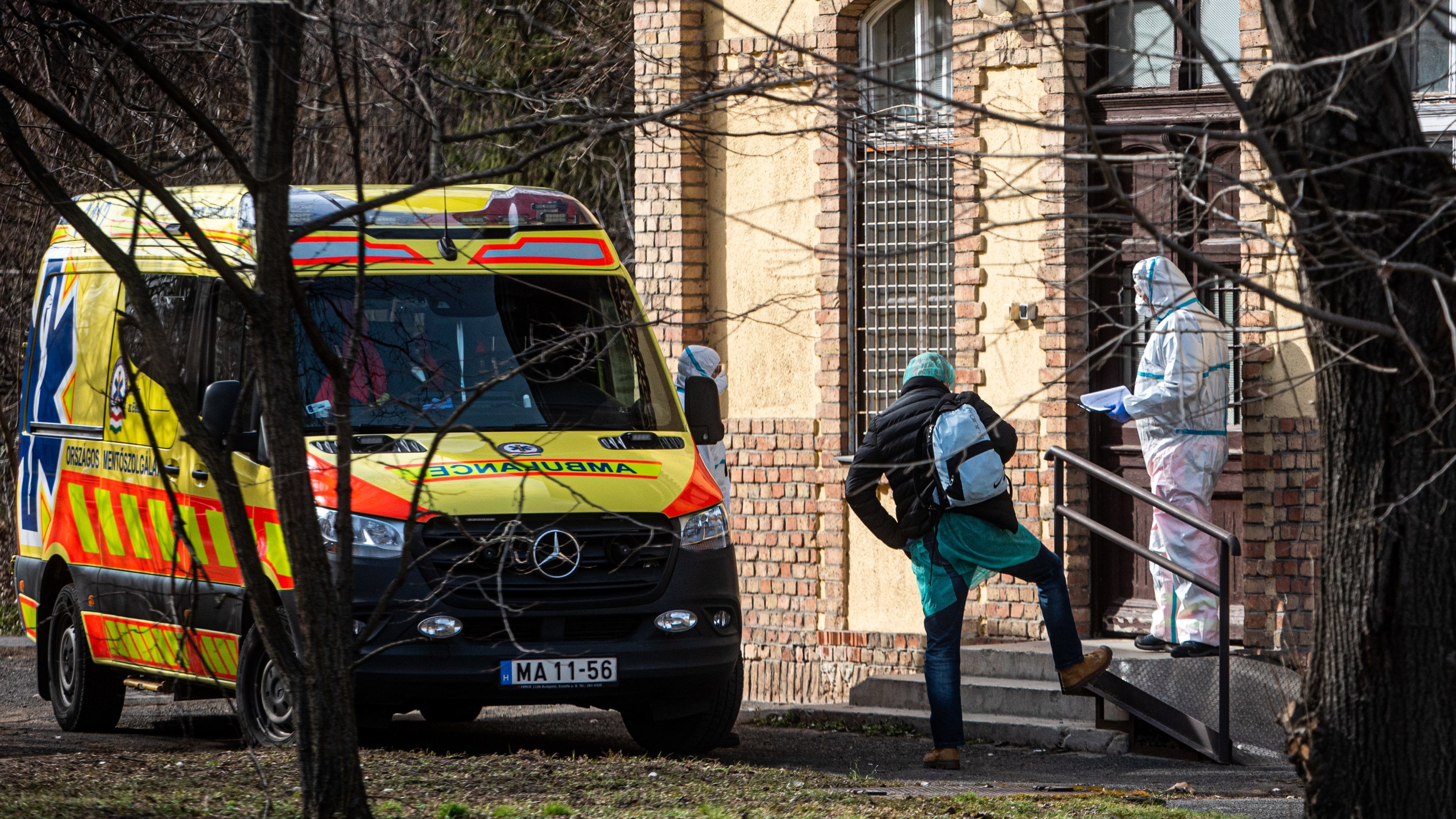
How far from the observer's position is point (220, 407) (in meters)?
8.00

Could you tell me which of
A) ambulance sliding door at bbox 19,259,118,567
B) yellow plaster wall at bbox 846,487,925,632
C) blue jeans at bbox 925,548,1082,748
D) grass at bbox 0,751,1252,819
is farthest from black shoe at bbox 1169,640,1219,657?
ambulance sliding door at bbox 19,259,118,567

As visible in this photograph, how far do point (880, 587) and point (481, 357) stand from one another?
3.92m

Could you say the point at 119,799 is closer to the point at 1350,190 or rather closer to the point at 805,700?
the point at 1350,190

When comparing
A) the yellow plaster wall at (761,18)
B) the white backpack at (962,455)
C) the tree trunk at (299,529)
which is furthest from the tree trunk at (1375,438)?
the yellow plaster wall at (761,18)

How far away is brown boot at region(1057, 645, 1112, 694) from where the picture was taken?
8.89 m

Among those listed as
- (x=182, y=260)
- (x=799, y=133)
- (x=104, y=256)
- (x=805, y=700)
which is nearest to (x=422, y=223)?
(x=182, y=260)

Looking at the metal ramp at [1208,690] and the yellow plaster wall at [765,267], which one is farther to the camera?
the yellow plaster wall at [765,267]

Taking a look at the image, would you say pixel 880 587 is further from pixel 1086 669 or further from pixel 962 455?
pixel 962 455

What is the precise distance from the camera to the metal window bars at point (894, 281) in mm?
11734

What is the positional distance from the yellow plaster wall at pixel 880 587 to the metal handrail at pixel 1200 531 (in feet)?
5.27

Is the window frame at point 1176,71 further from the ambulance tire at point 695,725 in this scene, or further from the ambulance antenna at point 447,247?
the ambulance tire at point 695,725

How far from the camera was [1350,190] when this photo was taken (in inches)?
207

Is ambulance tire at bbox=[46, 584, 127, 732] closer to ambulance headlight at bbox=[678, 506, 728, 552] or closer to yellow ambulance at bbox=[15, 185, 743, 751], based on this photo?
yellow ambulance at bbox=[15, 185, 743, 751]

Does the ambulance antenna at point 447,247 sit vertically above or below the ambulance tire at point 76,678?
above
